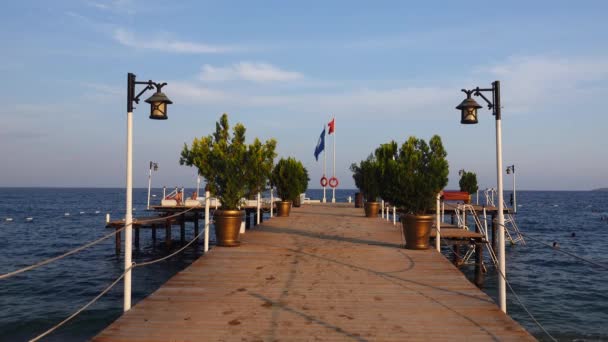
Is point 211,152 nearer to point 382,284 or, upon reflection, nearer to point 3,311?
point 382,284

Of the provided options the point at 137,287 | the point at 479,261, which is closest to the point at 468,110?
the point at 479,261

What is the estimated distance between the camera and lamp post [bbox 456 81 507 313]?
7441 mm

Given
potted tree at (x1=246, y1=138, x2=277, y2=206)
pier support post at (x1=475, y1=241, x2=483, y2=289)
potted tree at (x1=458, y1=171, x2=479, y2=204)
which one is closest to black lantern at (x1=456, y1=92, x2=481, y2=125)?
potted tree at (x1=246, y1=138, x2=277, y2=206)

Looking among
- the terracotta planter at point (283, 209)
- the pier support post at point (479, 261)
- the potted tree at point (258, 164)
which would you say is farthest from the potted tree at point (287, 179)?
the potted tree at point (258, 164)

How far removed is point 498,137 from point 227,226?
7312mm

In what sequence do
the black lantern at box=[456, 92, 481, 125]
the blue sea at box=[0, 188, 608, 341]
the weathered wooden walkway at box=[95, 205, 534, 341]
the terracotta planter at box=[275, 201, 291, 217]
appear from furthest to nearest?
the terracotta planter at box=[275, 201, 291, 217]
the blue sea at box=[0, 188, 608, 341]
the black lantern at box=[456, 92, 481, 125]
the weathered wooden walkway at box=[95, 205, 534, 341]

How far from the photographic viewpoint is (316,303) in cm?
687

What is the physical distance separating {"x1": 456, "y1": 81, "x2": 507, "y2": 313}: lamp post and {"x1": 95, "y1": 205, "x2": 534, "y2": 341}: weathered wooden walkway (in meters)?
0.38

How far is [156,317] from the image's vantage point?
6.20 metres

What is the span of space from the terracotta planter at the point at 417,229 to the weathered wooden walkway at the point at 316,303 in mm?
546

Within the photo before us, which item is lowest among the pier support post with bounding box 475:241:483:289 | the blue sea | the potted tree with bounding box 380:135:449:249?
the blue sea

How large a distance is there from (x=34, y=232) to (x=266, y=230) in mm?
38498

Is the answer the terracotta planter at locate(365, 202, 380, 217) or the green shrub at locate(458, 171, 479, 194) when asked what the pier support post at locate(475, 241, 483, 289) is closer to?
the terracotta planter at locate(365, 202, 380, 217)

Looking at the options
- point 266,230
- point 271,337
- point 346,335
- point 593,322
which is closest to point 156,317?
point 271,337
